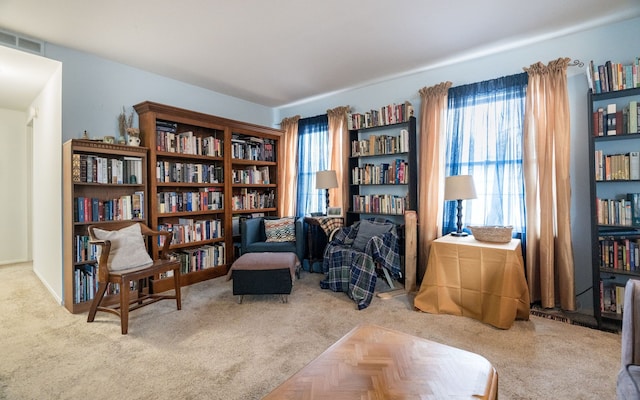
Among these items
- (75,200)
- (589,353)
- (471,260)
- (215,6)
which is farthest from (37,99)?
(589,353)

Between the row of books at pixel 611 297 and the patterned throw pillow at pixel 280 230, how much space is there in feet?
10.3

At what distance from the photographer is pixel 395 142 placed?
384 cm

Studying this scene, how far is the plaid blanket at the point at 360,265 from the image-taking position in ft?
9.86

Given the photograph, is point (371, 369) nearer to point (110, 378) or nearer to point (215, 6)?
point (110, 378)

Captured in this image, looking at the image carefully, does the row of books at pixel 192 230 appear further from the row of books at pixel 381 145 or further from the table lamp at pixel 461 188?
the table lamp at pixel 461 188

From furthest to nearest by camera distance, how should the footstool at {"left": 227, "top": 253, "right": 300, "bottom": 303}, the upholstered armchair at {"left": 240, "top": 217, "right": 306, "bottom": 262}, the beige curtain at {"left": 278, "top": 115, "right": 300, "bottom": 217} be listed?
1. the beige curtain at {"left": 278, "top": 115, "right": 300, "bottom": 217}
2. the upholstered armchair at {"left": 240, "top": 217, "right": 306, "bottom": 262}
3. the footstool at {"left": 227, "top": 253, "right": 300, "bottom": 303}

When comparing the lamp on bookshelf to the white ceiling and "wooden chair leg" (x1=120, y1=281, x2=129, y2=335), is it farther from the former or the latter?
"wooden chair leg" (x1=120, y1=281, x2=129, y2=335)

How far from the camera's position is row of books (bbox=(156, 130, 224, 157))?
11.6 ft

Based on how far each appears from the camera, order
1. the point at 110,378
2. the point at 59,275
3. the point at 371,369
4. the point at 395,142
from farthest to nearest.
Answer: the point at 395,142 < the point at 59,275 < the point at 110,378 < the point at 371,369

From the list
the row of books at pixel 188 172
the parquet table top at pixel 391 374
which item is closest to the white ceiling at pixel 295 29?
the row of books at pixel 188 172

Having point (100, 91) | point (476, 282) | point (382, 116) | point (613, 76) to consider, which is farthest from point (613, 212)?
point (100, 91)

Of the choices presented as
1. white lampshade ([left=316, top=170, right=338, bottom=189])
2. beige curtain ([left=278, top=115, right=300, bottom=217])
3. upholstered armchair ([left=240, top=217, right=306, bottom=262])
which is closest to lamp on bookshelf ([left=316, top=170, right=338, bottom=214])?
white lampshade ([left=316, top=170, right=338, bottom=189])

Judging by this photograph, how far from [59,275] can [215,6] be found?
3.05 m

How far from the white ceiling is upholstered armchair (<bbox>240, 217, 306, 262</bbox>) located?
6.41 feet
